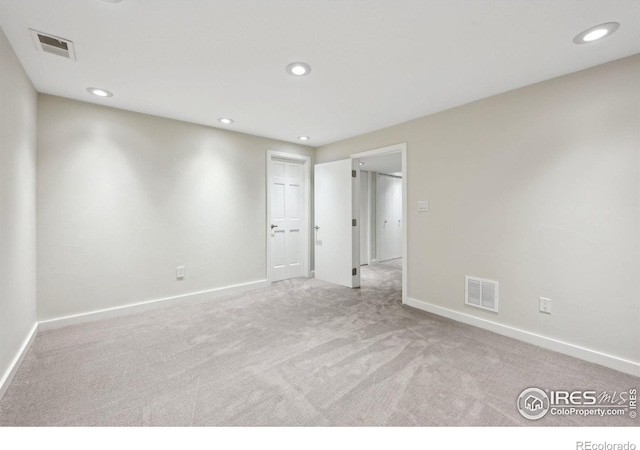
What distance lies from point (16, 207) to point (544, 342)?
4.44 m

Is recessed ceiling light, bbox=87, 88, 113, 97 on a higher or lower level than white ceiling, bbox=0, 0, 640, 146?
higher

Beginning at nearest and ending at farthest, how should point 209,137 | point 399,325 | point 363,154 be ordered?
point 399,325, point 209,137, point 363,154

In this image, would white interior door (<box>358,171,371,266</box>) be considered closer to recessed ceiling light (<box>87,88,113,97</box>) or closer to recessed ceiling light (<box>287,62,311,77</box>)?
recessed ceiling light (<box>287,62,311,77</box>)

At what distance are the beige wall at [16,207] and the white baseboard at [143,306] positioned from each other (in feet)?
0.72

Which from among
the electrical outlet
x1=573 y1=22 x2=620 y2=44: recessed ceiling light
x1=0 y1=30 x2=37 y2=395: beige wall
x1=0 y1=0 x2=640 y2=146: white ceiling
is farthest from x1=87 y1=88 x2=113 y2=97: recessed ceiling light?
the electrical outlet

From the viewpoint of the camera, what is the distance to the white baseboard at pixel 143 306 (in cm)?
273

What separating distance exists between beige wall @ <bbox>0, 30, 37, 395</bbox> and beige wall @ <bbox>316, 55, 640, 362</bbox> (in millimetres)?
3658

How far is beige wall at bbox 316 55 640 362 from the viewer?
6.61 ft

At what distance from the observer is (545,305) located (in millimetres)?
2373

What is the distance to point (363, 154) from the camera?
400 cm

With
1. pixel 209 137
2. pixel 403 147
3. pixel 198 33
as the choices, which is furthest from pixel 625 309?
pixel 209 137

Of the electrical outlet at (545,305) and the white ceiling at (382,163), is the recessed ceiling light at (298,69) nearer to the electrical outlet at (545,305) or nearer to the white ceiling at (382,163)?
the white ceiling at (382,163)

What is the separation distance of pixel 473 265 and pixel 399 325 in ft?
3.29

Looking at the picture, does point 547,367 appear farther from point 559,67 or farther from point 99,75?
point 99,75
